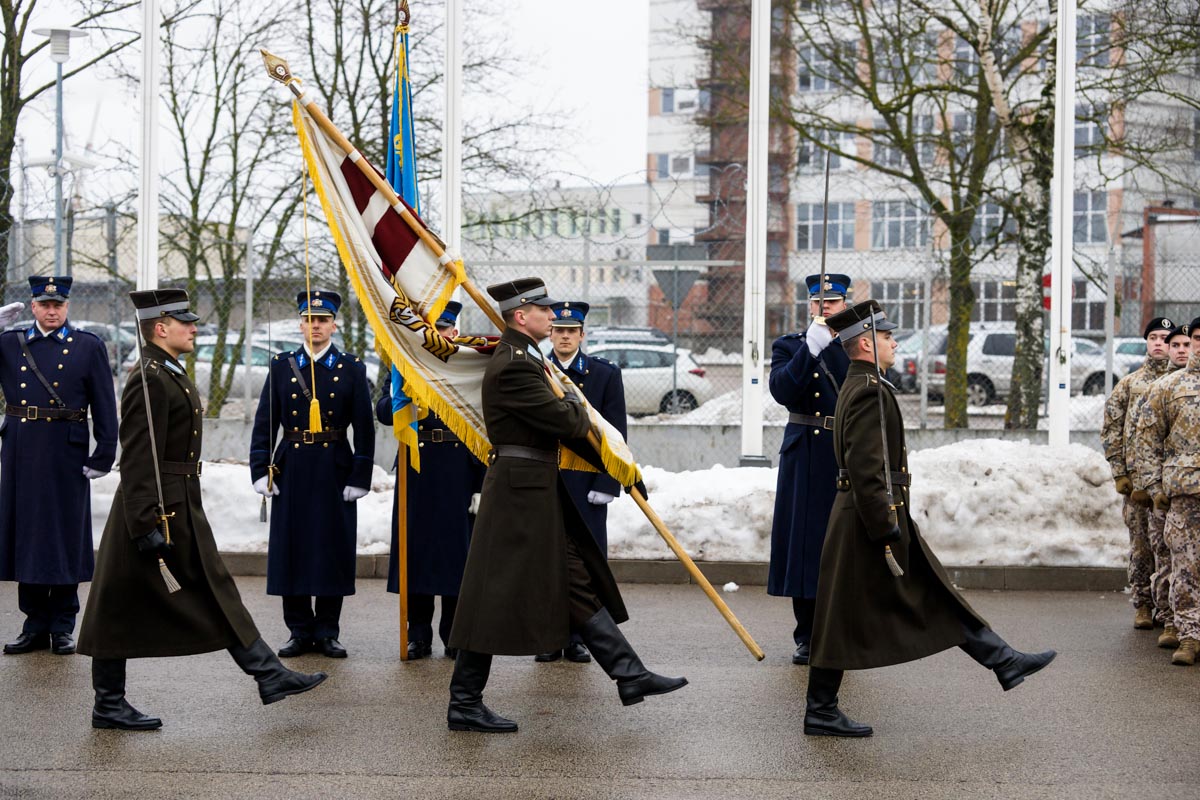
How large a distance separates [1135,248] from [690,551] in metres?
7.54

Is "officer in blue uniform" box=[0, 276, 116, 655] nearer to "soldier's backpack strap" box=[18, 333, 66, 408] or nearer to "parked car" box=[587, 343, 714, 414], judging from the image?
"soldier's backpack strap" box=[18, 333, 66, 408]

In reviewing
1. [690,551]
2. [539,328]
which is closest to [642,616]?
[690,551]

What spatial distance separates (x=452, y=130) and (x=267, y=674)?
688 centimetres

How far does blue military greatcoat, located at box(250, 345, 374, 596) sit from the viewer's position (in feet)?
26.5

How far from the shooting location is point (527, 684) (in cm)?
740

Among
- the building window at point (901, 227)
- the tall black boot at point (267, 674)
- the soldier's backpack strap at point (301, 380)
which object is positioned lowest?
the tall black boot at point (267, 674)

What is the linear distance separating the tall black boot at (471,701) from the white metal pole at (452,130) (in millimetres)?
6269

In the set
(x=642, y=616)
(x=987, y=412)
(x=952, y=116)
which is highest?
(x=952, y=116)

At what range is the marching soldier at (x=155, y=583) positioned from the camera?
20.5 feet

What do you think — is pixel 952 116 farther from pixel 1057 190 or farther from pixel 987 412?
pixel 1057 190

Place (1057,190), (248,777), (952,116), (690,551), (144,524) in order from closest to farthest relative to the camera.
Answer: (248,777) → (144,524) → (690,551) → (1057,190) → (952,116)

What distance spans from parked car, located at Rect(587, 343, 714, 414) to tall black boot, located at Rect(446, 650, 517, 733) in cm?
784

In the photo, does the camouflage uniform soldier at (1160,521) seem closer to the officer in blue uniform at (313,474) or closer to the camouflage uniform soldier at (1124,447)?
the camouflage uniform soldier at (1124,447)

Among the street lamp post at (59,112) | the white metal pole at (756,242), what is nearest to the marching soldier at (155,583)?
the white metal pole at (756,242)
